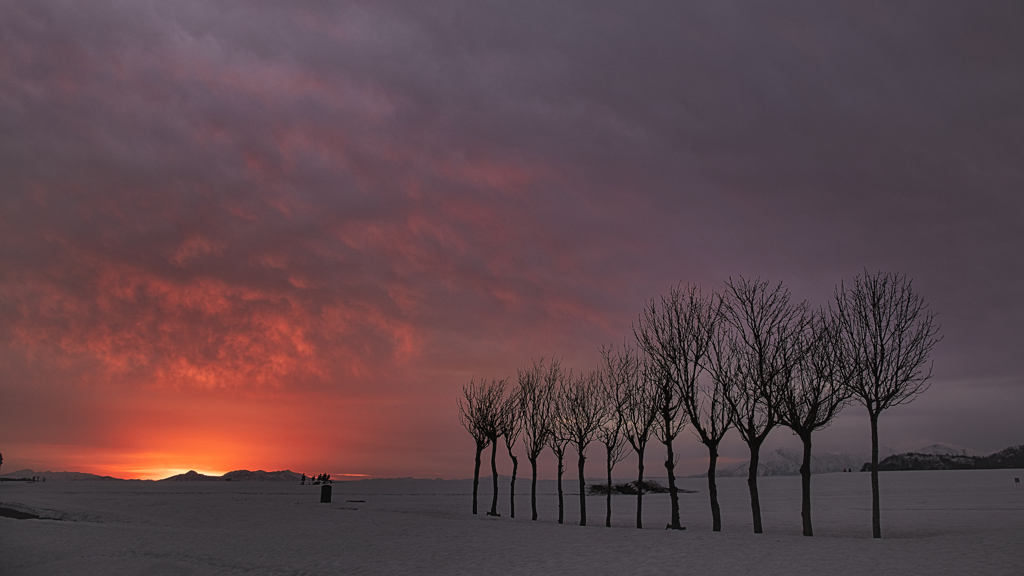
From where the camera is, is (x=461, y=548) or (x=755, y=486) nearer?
(x=461, y=548)

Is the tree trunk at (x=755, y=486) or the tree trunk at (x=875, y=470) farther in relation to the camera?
the tree trunk at (x=755, y=486)

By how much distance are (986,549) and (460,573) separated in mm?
16821

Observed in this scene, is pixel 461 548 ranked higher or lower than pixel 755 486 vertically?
lower

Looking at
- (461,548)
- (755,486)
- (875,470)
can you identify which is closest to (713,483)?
(755,486)

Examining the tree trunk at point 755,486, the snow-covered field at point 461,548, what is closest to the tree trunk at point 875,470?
the snow-covered field at point 461,548

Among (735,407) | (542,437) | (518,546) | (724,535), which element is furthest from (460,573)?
(542,437)

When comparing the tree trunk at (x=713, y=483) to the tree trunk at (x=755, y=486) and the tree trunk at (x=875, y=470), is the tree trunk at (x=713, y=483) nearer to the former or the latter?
the tree trunk at (x=755, y=486)

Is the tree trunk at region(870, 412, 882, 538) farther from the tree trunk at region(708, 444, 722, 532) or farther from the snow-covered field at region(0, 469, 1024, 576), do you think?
the tree trunk at region(708, 444, 722, 532)

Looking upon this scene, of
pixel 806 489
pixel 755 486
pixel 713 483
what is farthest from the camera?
pixel 713 483

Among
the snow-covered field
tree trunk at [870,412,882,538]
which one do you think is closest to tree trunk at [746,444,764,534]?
the snow-covered field

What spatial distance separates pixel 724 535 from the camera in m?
24.9

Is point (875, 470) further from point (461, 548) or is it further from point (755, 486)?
point (461, 548)

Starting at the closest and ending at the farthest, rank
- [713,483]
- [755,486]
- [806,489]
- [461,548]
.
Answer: [461,548] → [806,489] → [755,486] → [713,483]

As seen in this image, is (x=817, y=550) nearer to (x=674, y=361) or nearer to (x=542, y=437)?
(x=674, y=361)
